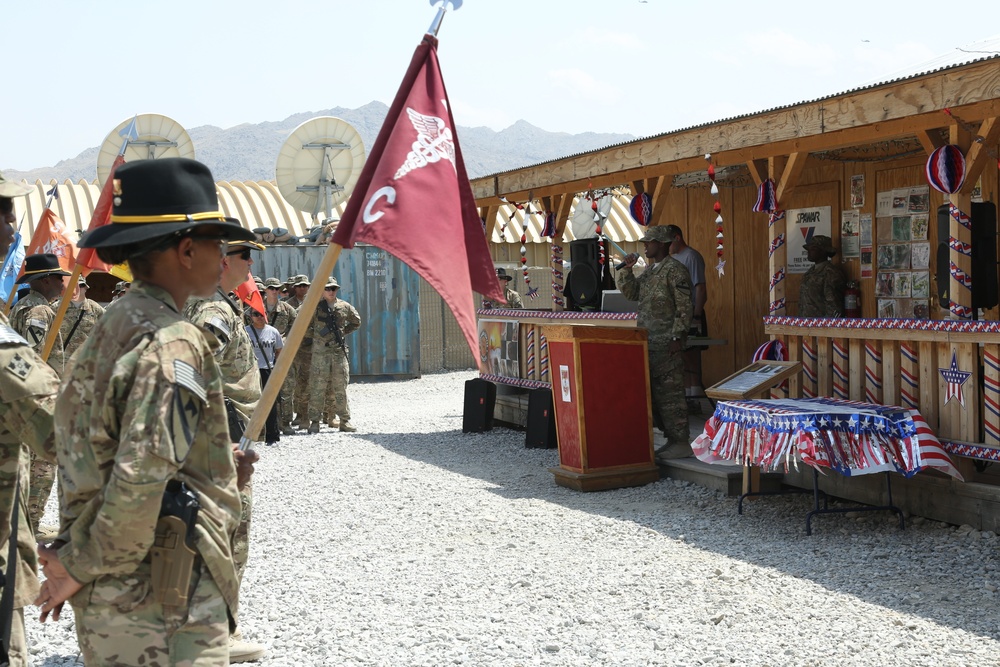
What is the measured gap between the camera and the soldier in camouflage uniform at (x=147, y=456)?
7.77 ft

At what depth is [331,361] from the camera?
13.3 m

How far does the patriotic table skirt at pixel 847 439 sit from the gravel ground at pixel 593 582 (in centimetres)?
49

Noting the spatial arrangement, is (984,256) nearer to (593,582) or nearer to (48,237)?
(593,582)

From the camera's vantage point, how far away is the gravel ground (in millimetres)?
4883

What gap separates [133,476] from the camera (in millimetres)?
2326

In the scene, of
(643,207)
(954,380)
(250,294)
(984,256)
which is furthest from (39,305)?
(984,256)

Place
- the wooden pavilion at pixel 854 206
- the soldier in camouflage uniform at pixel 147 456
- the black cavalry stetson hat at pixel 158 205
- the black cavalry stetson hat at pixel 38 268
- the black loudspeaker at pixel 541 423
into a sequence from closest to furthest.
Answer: the soldier in camouflage uniform at pixel 147 456 → the black cavalry stetson hat at pixel 158 205 → the wooden pavilion at pixel 854 206 → the black cavalry stetson hat at pixel 38 268 → the black loudspeaker at pixel 541 423

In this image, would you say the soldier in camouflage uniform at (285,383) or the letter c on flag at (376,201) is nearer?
the letter c on flag at (376,201)

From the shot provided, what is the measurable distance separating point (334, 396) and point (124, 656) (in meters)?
11.0

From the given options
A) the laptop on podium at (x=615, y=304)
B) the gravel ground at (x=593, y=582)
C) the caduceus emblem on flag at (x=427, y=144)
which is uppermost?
the caduceus emblem on flag at (x=427, y=144)

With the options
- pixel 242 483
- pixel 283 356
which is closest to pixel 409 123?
pixel 283 356

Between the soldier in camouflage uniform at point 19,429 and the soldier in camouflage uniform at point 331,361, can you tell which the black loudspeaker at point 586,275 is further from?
the soldier in camouflage uniform at point 19,429

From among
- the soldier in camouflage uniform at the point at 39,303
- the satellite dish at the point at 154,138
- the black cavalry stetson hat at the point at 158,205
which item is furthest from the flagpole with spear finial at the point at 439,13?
the satellite dish at the point at 154,138

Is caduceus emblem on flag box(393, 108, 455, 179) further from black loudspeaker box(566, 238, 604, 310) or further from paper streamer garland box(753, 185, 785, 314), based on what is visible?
black loudspeaker box(566, 238, 604, 310)
